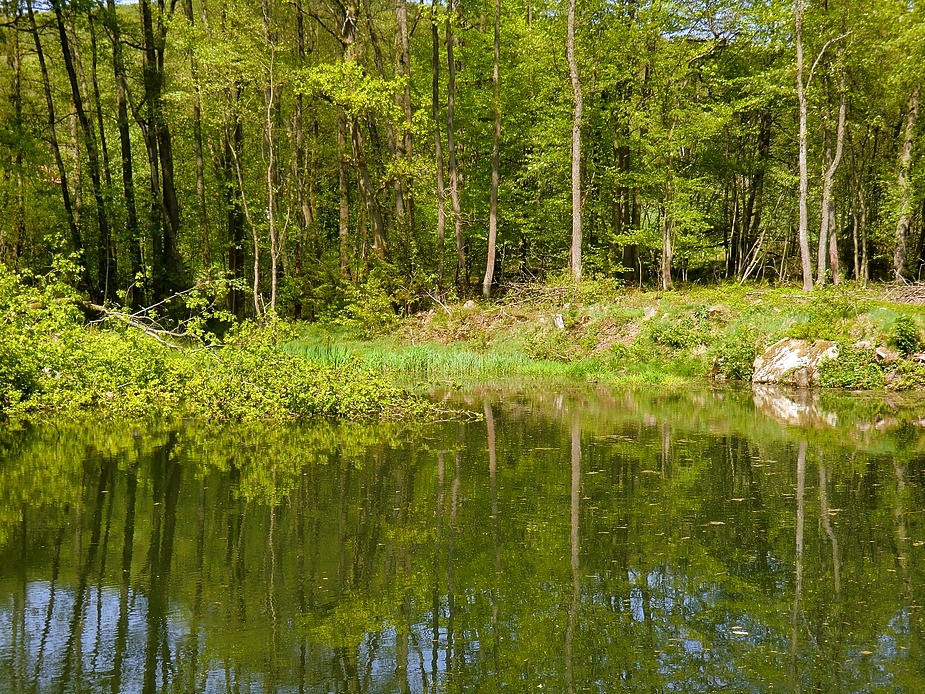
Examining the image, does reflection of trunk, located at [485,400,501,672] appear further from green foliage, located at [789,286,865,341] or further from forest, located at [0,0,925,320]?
forest, located at [0,0,925,320]

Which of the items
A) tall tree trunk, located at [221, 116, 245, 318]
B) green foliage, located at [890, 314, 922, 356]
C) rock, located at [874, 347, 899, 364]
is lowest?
rock, located at [874, 347, 899, 364]

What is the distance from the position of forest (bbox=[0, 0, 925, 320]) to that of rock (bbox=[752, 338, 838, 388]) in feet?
21.8

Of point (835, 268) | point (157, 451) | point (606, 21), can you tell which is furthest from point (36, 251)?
point (835, 268)

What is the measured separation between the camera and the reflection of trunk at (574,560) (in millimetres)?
4295

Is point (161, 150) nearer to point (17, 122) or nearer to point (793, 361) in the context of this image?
point (17, 122)

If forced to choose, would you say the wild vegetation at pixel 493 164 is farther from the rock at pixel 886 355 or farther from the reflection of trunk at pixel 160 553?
the reflection of trunk at pixel 160 553

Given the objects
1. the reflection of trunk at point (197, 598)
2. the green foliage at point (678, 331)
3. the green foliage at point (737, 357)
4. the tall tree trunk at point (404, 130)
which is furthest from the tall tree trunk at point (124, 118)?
the reflection of trunk at point (197, 598)

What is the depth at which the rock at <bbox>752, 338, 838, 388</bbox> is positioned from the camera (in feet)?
55.9

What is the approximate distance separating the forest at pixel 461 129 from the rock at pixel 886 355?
7.56m

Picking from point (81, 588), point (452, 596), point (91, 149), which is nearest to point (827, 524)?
point (452, 596)

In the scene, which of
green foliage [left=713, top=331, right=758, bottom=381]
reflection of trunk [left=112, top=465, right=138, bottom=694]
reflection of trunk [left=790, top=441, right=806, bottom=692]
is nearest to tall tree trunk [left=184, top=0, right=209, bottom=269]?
green foliage [left=713, top=331, right=758, bottom=381]

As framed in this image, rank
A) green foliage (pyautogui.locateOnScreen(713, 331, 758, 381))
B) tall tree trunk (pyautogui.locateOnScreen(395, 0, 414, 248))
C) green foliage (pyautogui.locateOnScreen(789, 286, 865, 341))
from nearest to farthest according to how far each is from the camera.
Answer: green foliage (pyautogui.locateOnScreen(789, 286, 865, 341)), green foliage (pyautogui.locateOnScreen(713, 331, 758, 381)), tall tree trunk (pyautogui.locateOnScreen(395, 0, 414, 248))

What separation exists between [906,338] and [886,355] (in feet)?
1.58

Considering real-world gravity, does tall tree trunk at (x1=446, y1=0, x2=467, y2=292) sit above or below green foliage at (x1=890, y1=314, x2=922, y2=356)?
above
